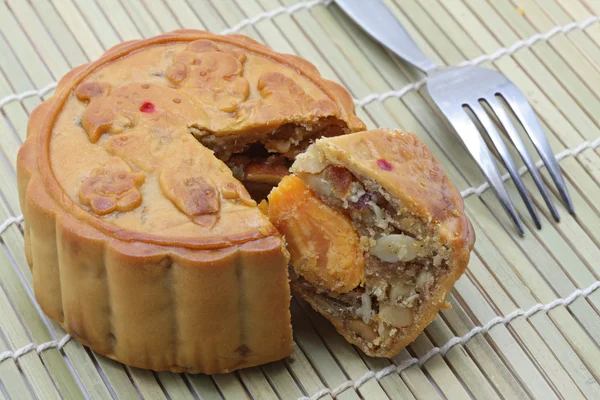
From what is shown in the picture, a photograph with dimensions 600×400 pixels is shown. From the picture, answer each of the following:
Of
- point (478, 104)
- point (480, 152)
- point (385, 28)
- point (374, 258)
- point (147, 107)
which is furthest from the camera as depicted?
point (385, 28)

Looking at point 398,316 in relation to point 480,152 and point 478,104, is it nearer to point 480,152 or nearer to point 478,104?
point 480,152

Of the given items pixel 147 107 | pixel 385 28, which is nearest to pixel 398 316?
pixel 147 107

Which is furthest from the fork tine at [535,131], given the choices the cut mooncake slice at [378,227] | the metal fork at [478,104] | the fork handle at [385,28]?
the cut mooncake slice at [378,227]

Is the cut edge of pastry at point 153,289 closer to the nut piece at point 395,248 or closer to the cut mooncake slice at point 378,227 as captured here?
the cut mooncake slice at point 378,227

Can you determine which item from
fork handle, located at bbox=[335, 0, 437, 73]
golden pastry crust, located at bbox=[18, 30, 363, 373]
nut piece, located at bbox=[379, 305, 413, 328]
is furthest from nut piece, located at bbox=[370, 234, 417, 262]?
fork handle, located at bbox=[335, 0, 437, 73]

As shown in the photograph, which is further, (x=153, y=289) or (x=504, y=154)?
(x=504, y=154)

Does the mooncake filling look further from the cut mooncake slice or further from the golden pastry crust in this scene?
the golden pastry crust

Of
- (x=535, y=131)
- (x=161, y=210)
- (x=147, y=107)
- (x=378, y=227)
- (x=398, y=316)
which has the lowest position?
(x=398, y=316)

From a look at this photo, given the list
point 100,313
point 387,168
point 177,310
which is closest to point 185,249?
point 177,310
